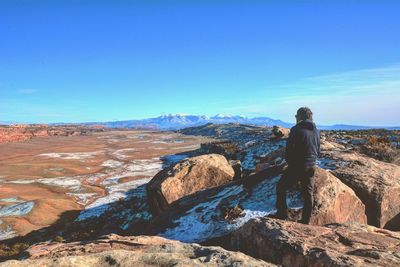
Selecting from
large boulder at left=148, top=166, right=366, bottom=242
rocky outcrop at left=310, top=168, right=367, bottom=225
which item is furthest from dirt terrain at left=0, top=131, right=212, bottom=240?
rocky outcrop at left=310, top=168, right=367, bottom=225

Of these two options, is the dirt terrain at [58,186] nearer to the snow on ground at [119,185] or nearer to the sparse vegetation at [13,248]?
the snow on ground at [119,185]

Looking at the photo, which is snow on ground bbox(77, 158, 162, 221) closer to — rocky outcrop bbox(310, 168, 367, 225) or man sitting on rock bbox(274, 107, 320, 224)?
rocky outcrop bbox(310, 168, 367, 225)

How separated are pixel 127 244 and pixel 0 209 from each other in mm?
46555

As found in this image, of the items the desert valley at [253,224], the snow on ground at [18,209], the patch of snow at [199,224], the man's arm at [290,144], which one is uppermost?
the man's arm at [290,144]

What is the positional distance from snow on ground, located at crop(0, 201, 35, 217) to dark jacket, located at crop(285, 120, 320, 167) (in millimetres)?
42723

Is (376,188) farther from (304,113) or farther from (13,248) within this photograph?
(13,248)

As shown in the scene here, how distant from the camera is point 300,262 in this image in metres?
8.22

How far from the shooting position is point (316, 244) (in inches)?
344

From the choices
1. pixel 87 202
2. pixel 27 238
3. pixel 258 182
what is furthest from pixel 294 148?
pixel 87 202

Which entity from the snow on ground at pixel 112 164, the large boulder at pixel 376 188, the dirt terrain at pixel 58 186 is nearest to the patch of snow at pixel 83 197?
the dirt terrain at pixel 58 186

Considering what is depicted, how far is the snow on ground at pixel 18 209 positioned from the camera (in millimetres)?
45156

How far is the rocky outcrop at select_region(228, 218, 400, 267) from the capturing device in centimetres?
782

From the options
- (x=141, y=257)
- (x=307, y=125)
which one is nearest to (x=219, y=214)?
(x=307, y=125)

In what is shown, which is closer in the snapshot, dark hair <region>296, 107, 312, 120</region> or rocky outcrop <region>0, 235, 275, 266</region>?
rocky outcrop <region>0, 235, 275, 266</region>
